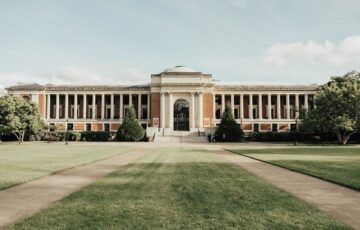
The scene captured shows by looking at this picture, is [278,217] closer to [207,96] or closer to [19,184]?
[19,184]

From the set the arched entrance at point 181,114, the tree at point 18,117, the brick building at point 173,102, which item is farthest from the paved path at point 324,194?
the arched entrance at point 181,114

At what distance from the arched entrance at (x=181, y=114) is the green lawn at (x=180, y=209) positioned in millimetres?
69276

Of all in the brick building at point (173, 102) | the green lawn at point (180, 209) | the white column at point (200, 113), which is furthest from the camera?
the brick building at point (173, 102)

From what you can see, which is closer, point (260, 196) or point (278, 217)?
point (278, 217)

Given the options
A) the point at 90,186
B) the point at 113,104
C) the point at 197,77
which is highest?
the point at 197,77

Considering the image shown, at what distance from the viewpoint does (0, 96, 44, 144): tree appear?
58.1 meters

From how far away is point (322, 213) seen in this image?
8352mm

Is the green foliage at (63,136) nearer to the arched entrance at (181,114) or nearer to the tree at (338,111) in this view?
the arched entrance at (181,114)

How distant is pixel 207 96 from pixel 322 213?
241 ft

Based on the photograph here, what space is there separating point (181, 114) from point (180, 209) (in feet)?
242

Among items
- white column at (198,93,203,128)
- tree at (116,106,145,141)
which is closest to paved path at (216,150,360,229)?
tree at (116,106,145,141)

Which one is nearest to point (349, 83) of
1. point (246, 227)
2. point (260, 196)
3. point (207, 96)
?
point (207, 96)

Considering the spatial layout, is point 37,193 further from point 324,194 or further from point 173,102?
point 173,102

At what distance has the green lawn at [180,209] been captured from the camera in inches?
288
